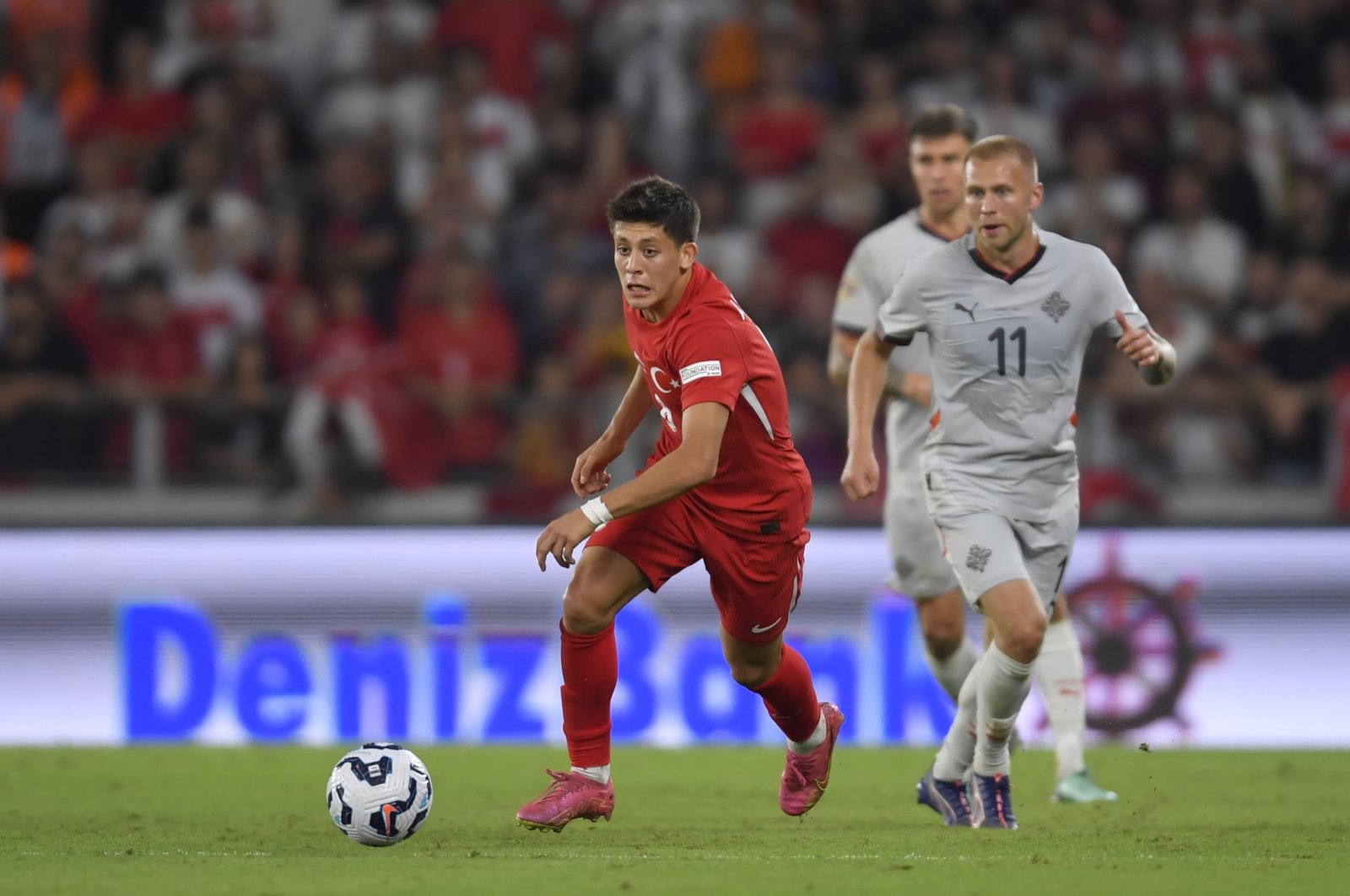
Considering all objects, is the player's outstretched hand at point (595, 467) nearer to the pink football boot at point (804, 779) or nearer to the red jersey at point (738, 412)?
the red jersey at point (738, 412)

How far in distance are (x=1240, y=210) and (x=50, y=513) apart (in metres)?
7.39

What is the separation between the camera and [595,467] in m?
6.51

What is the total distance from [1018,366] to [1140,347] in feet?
1.46

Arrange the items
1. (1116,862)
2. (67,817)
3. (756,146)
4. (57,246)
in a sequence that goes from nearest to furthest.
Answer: (1116,862), (67,817), (57,246), (756,146)

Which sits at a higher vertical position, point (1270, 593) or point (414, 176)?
point (414, 176)

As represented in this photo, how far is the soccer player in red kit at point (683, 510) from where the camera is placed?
6043 mm

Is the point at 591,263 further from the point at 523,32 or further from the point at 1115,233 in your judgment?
the point at 1115,233

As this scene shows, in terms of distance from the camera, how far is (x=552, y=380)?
35.1ft

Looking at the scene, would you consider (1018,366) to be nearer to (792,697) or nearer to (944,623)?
(792,697)

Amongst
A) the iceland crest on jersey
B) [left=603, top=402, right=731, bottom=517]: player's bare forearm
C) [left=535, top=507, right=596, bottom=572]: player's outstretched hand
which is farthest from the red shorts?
the iceland crest on jersey

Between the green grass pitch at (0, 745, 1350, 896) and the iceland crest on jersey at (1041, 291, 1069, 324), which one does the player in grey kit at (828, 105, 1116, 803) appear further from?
the iceland crest on jersey at (1041, 291, 1069, 324)

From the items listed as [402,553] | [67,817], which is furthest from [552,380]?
[67,817]

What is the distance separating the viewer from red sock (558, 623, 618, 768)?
6.23 meters

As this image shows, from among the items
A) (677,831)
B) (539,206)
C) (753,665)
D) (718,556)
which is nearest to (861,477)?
(718,556)
